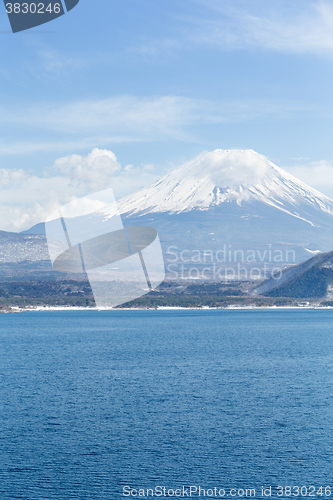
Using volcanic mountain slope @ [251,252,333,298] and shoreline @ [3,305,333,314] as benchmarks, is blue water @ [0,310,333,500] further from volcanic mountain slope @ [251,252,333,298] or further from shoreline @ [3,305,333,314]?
volcanic mountain slope @ [251,252,333,298]

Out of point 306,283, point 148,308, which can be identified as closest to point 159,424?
point 148,308

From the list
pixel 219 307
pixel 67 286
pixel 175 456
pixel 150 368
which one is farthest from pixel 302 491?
pixel 67 286

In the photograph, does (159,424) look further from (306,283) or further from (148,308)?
(306,283)

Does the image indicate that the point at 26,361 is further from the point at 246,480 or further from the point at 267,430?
the point at 246,480

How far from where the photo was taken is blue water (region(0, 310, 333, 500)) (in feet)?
59.5

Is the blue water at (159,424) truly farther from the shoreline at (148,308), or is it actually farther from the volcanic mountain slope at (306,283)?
the volcanic mountain slope at (306,283)

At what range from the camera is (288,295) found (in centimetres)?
18362

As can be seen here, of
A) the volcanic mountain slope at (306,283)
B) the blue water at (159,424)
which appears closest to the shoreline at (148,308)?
the volcanic mountain slope at (306,283)

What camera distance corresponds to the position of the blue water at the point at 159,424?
18125mm

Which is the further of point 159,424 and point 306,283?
point 306,283

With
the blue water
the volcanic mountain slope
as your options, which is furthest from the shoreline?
the blue water

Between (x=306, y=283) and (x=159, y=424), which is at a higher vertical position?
A: (x=159, y=424)

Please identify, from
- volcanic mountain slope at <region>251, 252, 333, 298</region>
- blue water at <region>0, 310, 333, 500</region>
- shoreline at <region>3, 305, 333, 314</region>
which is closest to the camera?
blue water at <region>0, 310, 333, 500</region>

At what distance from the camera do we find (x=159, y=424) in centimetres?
2394
